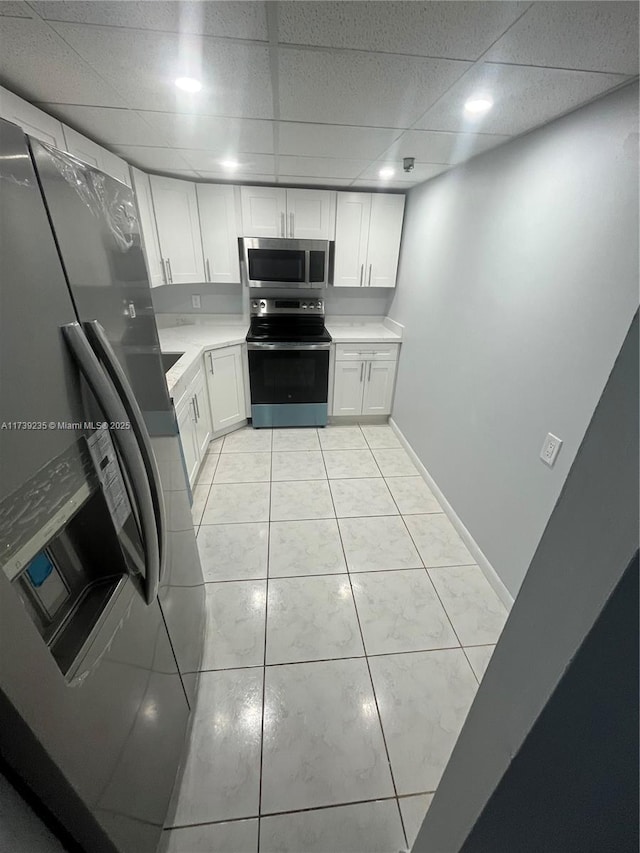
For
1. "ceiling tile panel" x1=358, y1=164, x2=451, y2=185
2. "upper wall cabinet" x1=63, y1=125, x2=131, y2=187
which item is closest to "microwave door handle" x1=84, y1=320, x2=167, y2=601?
"upper wall cabinet" x1=63, y1=125, x2=131, y2=187

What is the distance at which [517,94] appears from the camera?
1208mm

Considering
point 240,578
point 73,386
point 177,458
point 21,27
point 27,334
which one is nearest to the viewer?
point 27,334

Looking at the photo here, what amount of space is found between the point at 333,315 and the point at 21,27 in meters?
2.81

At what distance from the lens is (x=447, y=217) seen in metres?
2.30

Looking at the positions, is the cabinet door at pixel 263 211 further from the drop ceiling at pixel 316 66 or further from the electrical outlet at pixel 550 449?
the electrical outlet at pixel 550 449

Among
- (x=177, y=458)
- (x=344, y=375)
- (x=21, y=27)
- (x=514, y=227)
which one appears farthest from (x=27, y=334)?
(x=344, y=375)

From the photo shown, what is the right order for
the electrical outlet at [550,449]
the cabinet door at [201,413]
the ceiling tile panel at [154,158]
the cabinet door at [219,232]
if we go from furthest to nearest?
the cabinet door at [219,232] → the cabinet door at [201,413] → the ceiling tile panel at [154,158] → the electrical outlet at [550,449]

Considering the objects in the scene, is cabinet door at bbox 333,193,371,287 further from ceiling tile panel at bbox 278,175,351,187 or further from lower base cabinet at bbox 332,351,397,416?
lower base cabinet at bbox 332,351,397,416

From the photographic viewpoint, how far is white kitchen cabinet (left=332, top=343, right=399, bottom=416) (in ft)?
10.3

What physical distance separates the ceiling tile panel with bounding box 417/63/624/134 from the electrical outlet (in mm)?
1281

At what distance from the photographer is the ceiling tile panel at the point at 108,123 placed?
4.85 ft

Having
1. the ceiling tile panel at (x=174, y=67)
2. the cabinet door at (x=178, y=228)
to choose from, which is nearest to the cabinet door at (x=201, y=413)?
the cabinet door at (x=178, y=228)

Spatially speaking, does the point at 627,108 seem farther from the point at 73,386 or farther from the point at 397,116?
the point at 73,386

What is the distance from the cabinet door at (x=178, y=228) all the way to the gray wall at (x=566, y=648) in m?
3.24
